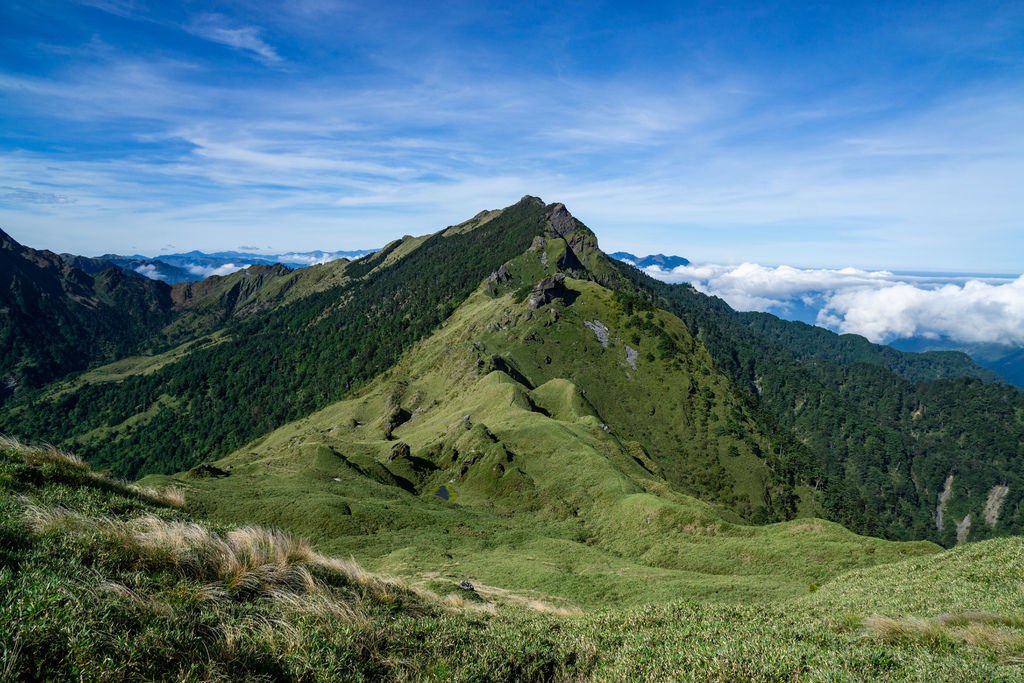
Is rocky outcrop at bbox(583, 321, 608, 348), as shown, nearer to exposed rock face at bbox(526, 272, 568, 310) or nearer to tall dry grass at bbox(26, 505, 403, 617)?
exposed rock face at bbox(526, 272, 568, 310)

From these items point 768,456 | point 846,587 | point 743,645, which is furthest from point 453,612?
point 768,456

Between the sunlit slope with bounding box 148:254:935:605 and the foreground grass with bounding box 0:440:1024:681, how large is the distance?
2022 centimetres

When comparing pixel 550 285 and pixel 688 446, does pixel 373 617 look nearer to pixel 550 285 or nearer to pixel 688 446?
pixel 688 446

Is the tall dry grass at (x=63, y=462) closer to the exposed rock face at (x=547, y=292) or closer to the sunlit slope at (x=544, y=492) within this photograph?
the sunlit slope at (x=544, y=492)

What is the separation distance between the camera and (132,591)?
8195mm

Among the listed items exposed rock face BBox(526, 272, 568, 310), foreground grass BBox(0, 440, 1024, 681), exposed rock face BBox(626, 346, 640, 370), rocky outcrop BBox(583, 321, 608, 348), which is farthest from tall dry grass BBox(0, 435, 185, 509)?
rocky outcrop BBox(583, 321, 608, 348)

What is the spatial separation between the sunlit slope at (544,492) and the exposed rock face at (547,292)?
19776 millimetres

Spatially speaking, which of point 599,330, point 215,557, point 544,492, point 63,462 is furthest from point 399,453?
point 599,330

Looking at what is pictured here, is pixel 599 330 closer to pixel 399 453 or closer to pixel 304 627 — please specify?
pixel 399 453

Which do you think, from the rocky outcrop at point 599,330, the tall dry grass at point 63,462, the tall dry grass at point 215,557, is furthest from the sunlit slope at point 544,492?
the tall dry grass at point 215,557

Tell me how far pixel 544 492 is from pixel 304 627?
57382mm

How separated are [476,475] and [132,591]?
6267 cm

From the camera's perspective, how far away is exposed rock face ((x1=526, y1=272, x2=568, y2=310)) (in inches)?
6570

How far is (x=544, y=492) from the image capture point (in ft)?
209
